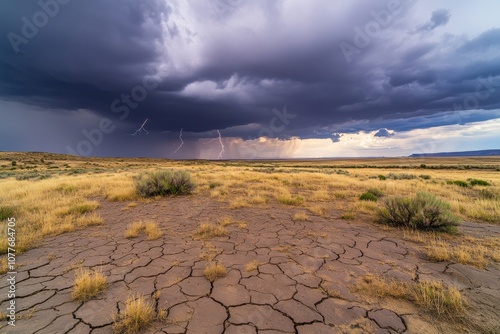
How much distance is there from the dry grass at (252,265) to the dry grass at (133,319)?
168 centimetres

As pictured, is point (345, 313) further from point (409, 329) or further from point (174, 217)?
point (174, 217)

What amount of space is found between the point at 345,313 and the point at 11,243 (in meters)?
6.39

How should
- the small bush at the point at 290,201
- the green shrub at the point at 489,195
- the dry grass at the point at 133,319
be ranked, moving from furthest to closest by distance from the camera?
1. the green shrub at the point at 489,195
2. the small bush at the point at 290,201
3. the dry grass at the point at 133,319

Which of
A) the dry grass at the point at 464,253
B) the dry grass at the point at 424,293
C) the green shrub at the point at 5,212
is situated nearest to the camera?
the dry grass at the point at 424,293

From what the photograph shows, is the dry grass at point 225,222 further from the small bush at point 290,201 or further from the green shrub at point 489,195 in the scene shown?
the green shrub at point 489,195

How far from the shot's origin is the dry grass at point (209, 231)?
5.64 meters

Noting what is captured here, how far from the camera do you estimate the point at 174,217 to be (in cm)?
734

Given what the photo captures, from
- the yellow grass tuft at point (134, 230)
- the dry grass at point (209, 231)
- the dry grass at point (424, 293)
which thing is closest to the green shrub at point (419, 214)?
the dry grass at point (424, 293)

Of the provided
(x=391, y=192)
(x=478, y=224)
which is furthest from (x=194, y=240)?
(x=391, y=192)

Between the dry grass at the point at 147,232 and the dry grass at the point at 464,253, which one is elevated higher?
the dry grass at the point at 147,232

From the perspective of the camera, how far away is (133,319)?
257cm

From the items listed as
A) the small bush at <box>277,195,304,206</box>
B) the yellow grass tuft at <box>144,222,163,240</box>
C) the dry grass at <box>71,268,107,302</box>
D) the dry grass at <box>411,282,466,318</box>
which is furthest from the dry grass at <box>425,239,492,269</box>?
the yellow grass tuft at <box>144,222,163,240</box>

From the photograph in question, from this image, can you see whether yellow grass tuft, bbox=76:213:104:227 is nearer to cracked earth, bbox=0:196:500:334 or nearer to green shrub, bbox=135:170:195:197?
cracked earth, bbox=0:196:500:334

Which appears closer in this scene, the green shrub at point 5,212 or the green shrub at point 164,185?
the green shrub at point 5,212
